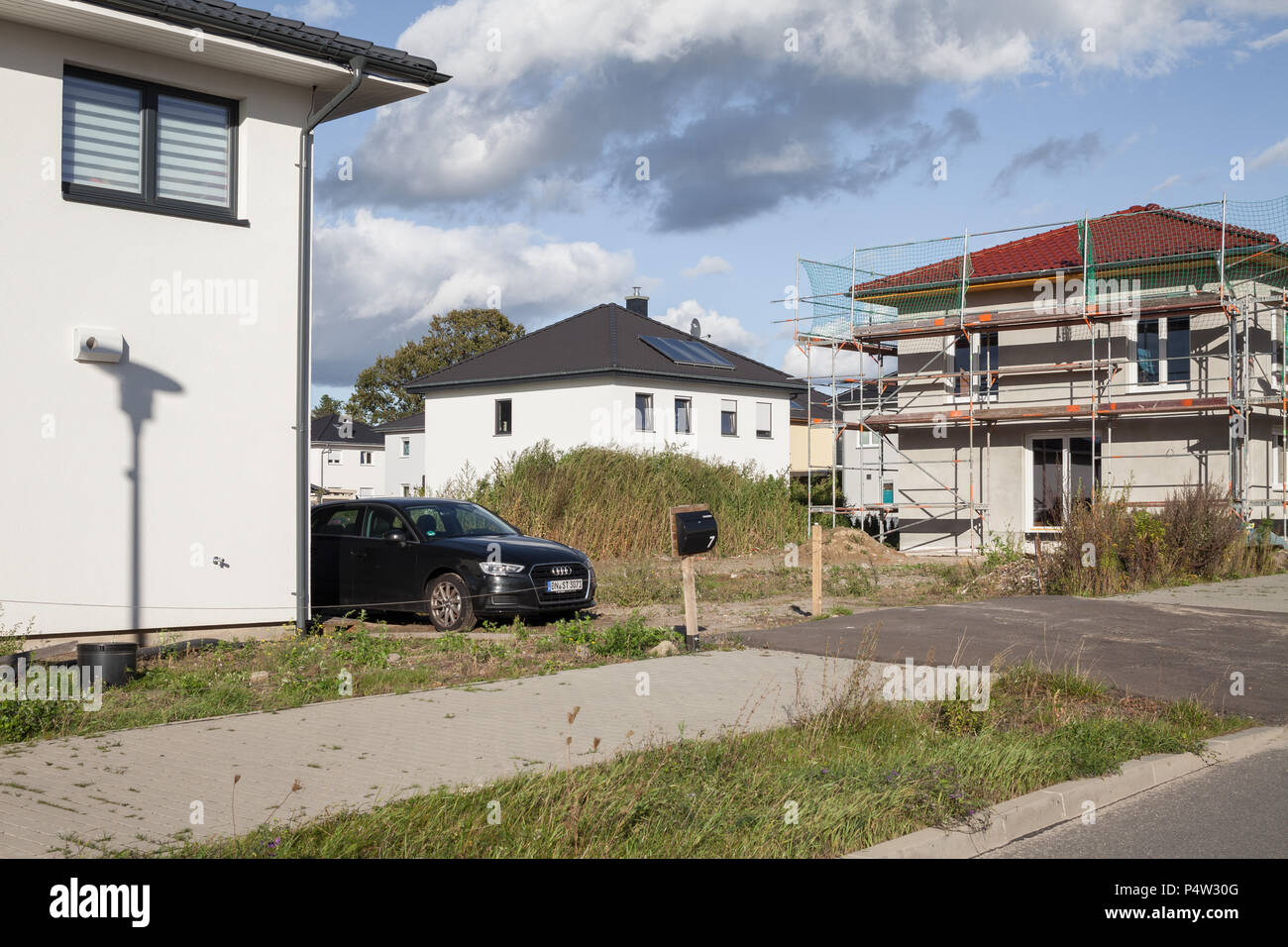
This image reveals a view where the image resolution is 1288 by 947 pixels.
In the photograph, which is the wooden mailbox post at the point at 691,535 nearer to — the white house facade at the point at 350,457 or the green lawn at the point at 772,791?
the green lawn at the point at 772,791

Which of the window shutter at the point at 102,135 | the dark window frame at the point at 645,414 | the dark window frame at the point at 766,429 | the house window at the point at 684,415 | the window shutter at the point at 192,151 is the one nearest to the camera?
the window shutter at the point at 102,135

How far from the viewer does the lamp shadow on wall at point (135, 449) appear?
35.6 ft

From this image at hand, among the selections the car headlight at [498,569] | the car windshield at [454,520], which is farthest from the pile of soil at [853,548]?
the car headlight at [498,569]

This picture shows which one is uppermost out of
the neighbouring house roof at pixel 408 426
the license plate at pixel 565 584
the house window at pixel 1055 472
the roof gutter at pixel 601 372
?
the roof gutter at pixel 601 372

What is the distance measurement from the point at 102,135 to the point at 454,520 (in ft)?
18.5

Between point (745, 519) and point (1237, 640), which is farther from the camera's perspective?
point (745, 519)

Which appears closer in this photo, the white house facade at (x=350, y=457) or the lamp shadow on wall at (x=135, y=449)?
the lamp shadow on wall at (x=135, y=449)

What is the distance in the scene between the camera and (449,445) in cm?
4491

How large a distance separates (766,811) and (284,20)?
932 centimetres

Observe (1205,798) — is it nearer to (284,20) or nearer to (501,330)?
(284,20)

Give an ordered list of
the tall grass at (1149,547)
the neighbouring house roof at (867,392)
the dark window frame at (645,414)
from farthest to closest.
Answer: the dark window frame at (645,414)
the neighbouring house roof at (867,392)
the tall grass at (1149,547)

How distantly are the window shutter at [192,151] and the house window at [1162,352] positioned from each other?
20032 millimetres
